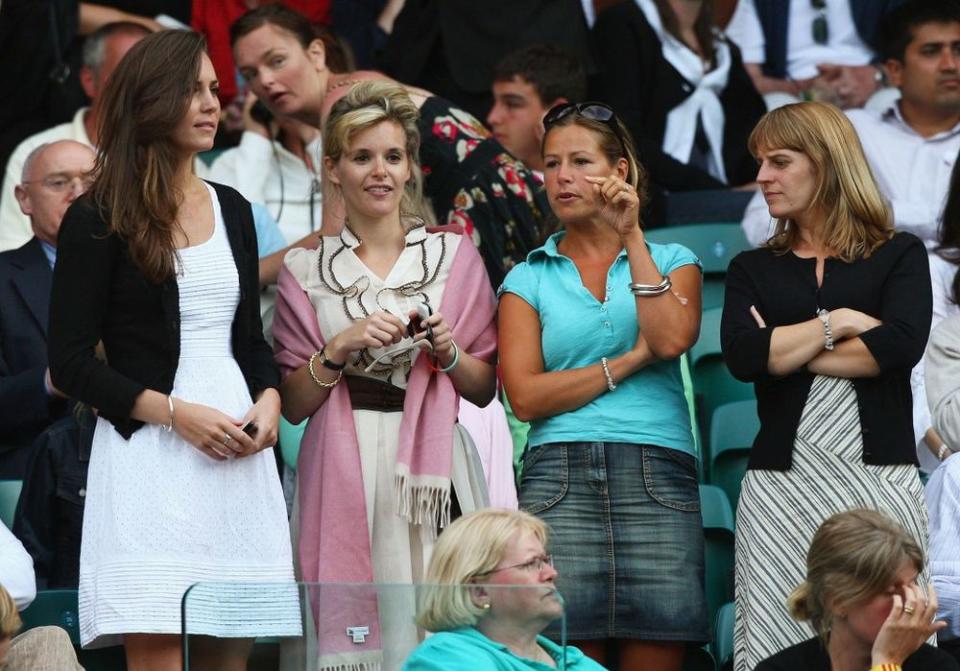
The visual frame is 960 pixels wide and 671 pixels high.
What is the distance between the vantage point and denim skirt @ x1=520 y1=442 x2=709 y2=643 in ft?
15.4

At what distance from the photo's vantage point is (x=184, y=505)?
4473mm

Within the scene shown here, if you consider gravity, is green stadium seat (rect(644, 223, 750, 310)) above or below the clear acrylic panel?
below

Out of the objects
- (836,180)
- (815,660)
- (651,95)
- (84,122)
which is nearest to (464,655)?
(815,660)

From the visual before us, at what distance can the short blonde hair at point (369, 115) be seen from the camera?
500 cm

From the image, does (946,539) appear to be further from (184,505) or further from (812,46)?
(812,46)

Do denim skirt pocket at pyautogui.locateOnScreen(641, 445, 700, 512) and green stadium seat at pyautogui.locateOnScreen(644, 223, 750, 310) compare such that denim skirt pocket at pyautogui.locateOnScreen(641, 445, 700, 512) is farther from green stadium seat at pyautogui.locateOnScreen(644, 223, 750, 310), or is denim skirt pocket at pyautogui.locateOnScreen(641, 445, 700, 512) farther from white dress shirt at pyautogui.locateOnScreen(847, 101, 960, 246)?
white dress shirt at pyautogui.locateOnScreen(847, 101, 960, 246)

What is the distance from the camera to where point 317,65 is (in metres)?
6.43

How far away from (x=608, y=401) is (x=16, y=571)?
5.08 ft

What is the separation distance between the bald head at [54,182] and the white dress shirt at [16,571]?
5.79ft

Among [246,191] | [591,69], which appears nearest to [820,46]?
[591,69]

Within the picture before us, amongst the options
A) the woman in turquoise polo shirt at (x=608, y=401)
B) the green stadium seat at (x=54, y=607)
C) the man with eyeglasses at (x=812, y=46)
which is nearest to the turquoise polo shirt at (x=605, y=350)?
the woman in turquoise polo shirt at (x=608, y=401)

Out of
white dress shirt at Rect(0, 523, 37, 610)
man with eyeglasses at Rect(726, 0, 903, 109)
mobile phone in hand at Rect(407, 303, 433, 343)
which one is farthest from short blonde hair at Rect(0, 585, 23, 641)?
man with eyeglasses at Rect(726, 0, 903, 109)

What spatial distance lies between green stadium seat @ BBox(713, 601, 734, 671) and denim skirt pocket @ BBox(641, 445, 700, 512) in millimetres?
447

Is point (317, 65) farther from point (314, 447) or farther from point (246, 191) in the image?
point (314, 447)
